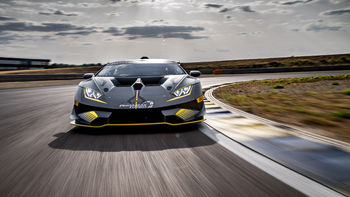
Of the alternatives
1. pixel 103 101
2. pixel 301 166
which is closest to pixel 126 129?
pixel 103 101

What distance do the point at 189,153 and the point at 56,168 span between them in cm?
143

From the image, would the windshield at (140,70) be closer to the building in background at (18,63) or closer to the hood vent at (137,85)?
the hood vent at (137,85)

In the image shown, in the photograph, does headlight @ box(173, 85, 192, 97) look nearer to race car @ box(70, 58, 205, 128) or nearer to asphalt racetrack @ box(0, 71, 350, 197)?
race car @ box(70, 58, 205, 128)

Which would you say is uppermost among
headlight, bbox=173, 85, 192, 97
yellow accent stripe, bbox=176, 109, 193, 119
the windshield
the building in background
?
the windshield

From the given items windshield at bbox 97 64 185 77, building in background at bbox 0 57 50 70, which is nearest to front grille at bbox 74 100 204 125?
windshield at bbox 97 64 185 77

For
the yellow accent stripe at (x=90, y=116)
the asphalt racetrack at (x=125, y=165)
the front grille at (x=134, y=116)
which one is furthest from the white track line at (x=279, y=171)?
the yellow accent stripe at (x=90, y=116)

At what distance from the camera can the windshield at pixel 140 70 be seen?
5.93m

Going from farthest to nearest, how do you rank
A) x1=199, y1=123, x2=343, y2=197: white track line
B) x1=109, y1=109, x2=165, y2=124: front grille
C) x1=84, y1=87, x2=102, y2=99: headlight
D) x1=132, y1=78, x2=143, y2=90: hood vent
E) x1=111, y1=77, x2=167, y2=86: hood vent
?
x1=111, y1=77, x2=167, y2=86: hood vent → x1=132, y1=78, x2=143, y2=90: hood vent → x1=84, y1=87, x2=102, y2=99: headlight → x1=109, y1=109, x2=165, y2=124: front grille → x1=199, y1=123, x2=343, y2=197: white track line

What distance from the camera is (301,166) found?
9.48ft

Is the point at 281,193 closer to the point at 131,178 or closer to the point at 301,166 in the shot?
the point at 301,166

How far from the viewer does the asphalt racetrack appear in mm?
2381

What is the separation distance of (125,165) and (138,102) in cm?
145

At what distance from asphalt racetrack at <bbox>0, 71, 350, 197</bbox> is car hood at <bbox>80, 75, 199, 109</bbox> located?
0.45m

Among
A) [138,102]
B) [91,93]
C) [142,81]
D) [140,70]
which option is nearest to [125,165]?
[138,102]
